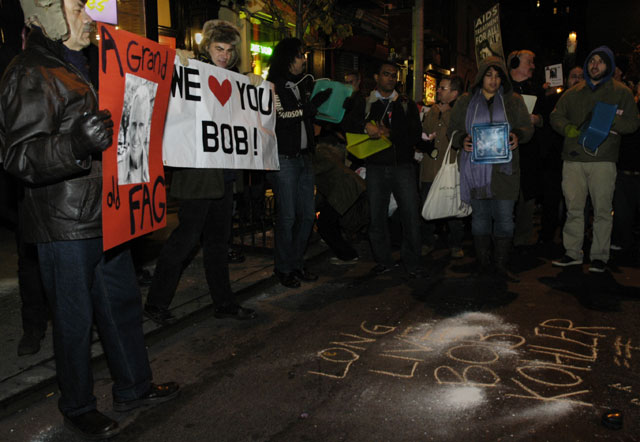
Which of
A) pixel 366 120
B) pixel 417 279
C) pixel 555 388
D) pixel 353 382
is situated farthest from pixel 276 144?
pixel 555 388

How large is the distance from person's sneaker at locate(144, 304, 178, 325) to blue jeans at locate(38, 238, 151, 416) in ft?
4.21

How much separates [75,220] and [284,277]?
320 centimetres

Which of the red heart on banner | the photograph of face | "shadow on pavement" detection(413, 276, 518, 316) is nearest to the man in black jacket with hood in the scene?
"shadow on pavement" detection(413, 276, 518, 316)

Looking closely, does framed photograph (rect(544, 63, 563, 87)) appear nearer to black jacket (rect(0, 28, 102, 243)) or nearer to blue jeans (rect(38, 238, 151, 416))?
blue jeans (rect(38, 238, 151, 416))

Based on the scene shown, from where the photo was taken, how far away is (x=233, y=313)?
467cm

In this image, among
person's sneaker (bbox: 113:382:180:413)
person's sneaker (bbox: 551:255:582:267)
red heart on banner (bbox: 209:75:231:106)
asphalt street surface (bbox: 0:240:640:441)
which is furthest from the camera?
person's sneaker (bbox: 551:255:582:267)

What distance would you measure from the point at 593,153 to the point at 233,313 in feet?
13.5

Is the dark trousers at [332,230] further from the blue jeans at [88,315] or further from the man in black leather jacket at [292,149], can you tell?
the blue jeans at [88,315]

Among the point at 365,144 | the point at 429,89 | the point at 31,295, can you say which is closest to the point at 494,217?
the point at 365,144

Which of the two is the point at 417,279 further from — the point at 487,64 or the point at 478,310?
the point at 487,64

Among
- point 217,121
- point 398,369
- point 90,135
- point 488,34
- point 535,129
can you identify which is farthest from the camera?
point 488,34

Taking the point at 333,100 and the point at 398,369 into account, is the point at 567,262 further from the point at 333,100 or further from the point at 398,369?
the point at 398,369

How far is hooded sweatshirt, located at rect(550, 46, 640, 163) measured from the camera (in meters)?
6.00

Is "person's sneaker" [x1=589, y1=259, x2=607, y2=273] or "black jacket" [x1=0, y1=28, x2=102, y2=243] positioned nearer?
"black jacket" [x1=0, y1=28, x2=102, y2=243]
